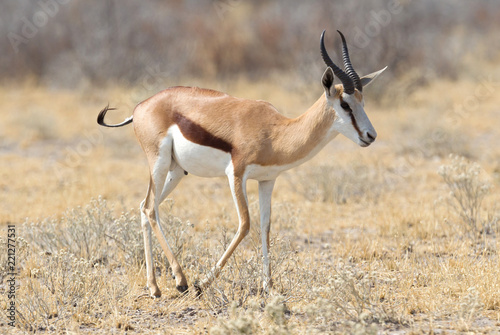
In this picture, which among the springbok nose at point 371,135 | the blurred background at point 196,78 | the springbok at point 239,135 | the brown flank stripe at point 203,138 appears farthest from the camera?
the blurred background at point 196,78

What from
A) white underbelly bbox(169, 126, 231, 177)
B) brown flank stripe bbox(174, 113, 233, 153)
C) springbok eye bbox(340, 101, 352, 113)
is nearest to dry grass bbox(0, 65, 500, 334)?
white underbelly bbox(169, 126, 231, 177)

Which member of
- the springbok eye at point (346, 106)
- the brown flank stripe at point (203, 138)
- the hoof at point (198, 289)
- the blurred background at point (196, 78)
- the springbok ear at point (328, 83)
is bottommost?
the hoof at point (198, 289)

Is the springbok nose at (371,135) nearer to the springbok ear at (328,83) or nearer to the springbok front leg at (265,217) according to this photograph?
the springbok ear at (328,83)

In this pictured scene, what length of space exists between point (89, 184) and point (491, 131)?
8.02m

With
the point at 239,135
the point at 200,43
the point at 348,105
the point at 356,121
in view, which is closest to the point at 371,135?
the point at 356,121

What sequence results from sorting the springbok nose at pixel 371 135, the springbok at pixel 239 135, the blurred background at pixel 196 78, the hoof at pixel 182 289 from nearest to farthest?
1. the springbok nose at pixel 371 135
2. the springbok at pixel 239 135
3. the hoof at pixel 182 289
4. the blurred background at pixel 196 78

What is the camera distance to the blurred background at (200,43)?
16641 mm

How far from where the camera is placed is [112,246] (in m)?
6.91

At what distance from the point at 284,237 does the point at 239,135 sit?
1598 millimetres

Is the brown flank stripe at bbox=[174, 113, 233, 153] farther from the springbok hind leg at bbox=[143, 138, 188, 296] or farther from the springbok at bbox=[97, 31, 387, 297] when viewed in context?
the springbok hind leg at bbox=[143, 138, 188, 296]

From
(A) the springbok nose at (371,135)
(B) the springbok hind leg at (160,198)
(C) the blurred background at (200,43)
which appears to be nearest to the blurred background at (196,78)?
(C) the blurred background at (200,43)

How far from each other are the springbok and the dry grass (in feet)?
1.34

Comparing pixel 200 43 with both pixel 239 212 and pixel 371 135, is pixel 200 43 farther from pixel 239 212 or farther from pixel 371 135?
pixel 371 135

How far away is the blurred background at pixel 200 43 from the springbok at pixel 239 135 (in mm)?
11464
